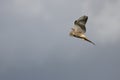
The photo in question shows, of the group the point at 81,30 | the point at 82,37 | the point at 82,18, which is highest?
the point at 82,18

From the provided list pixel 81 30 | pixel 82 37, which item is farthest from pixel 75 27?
pixel 82 37

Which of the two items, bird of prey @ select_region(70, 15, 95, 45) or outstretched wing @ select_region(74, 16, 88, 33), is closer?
bird of prey @ select_region(70, 15, 95, 45)

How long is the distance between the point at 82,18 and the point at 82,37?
142 centimetres

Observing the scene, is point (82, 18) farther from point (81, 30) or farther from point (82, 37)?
point (82, 37)

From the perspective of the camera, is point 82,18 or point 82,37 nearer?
point 82,37

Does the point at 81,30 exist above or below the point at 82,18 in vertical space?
below

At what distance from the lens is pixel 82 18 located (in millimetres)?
10336

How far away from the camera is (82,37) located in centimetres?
950

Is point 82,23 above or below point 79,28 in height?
above

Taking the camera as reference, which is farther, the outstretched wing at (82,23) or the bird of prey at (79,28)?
the outstretched wing at (82,23)

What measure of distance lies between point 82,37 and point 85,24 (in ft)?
3.71

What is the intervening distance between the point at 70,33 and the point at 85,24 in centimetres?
105

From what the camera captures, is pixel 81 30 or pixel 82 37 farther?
pixel 81 30

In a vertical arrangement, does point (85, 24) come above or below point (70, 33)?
above
